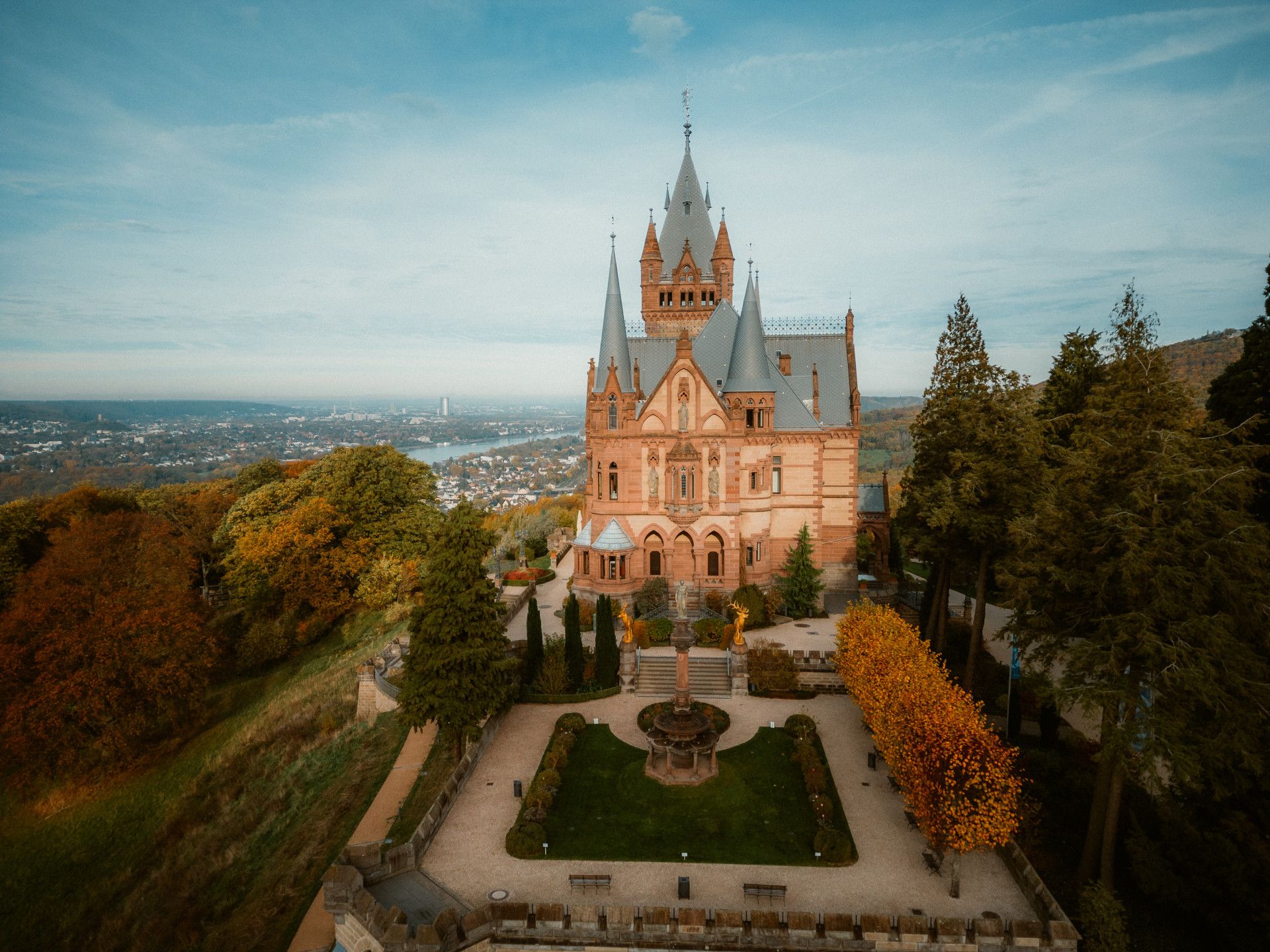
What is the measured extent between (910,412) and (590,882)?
179159 millimetres

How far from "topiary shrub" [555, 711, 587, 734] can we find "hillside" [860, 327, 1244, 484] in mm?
23057

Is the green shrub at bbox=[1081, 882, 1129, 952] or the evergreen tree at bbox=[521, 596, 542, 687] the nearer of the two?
the green shrub at bbox=[1081, 882, 1129, 952]

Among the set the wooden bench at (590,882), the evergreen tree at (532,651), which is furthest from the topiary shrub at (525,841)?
the evergreen tree at (532,651)

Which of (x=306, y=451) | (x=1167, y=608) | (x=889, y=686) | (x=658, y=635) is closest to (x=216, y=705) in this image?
(x=658, y=635)

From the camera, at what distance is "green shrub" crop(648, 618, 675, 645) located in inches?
1474

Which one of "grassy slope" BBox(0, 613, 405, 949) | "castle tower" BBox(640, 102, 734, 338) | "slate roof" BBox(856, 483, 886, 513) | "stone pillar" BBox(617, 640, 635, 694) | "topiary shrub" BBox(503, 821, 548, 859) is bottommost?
"grassy slope" BBox(0, 613, 405, 949)

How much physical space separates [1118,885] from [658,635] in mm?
22003

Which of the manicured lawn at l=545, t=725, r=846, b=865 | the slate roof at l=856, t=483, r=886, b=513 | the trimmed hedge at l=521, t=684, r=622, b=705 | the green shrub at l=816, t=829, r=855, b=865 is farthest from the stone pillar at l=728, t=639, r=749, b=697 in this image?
the slate roof at l=856, t=483, r=886, b=513

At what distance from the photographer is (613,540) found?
4172cm

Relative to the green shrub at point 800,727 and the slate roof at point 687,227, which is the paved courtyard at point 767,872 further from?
the slate roof at point 687,227

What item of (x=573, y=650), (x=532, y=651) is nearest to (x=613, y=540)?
(x=573, y=650)

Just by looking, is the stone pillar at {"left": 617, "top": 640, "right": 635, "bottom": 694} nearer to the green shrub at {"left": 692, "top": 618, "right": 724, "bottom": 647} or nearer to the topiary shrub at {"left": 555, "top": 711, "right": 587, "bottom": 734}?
the topiary shrub at {"left": 555, "top": 711, "right": 587, "bottom": 734}

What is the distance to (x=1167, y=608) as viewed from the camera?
15930 mm

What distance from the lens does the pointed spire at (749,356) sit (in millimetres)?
41562
